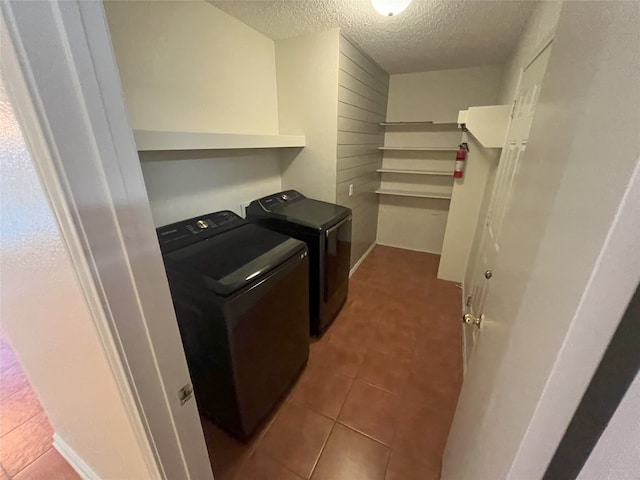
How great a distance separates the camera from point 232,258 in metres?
1.23

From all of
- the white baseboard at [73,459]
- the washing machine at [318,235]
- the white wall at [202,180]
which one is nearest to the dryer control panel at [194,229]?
the white wall at [202,180]

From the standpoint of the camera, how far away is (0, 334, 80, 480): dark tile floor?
1223mm

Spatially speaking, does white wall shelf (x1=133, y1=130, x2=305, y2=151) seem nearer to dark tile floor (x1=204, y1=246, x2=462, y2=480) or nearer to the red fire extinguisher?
dark tile floor (x1=204, y1=246, x2=462, y2=480)

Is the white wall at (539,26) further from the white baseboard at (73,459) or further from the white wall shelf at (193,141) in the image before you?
the white baseboard at (73,459)

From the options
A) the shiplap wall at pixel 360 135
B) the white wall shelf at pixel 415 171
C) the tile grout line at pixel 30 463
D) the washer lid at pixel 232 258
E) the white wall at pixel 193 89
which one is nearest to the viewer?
the washer lid at pixel 232 258

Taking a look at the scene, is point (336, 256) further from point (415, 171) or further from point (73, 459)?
point (415, 171)

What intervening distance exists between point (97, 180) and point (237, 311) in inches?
29.5

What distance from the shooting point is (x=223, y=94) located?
5.82 feet

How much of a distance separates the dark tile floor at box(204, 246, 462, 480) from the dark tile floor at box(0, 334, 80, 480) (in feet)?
2.29

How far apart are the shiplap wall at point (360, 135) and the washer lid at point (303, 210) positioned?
0.34 m

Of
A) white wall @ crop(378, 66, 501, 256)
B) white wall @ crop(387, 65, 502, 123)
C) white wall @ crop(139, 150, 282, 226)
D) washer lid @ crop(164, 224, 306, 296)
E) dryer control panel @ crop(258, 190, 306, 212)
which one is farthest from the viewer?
white wall @ crop(387, 65, 502, 123)

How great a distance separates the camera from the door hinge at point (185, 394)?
2.30 ft

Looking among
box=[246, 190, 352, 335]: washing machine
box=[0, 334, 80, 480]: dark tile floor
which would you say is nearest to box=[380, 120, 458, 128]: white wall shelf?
box=[246, 190, 352, 335]: washing machine

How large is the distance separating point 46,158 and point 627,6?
2.62 ft
